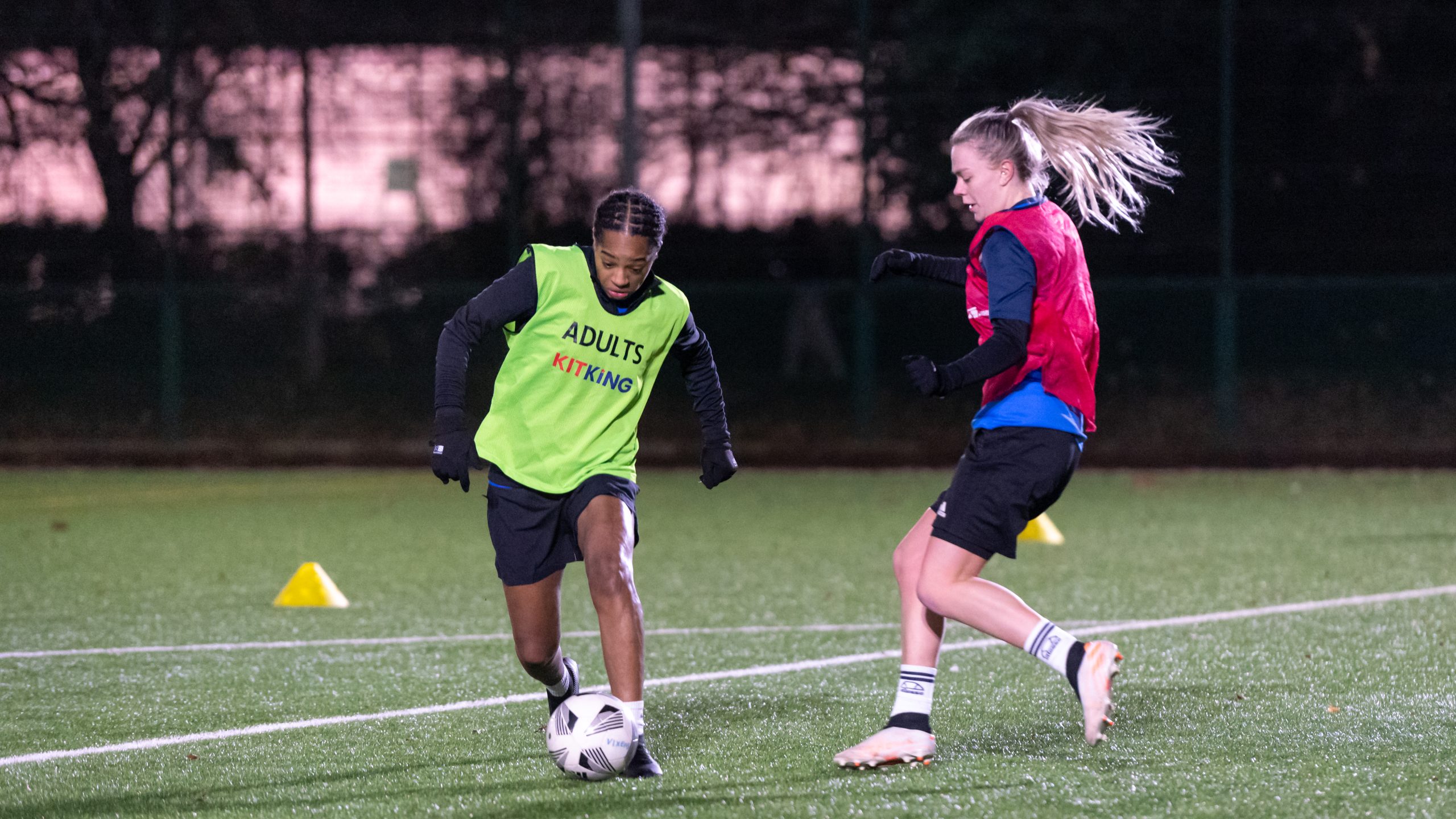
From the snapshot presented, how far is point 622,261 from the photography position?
4492mm

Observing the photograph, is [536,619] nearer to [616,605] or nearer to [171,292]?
[616,605]

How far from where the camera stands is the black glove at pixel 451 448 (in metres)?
4.43

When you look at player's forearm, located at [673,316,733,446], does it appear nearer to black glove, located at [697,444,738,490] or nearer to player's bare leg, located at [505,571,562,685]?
black glove, located at [697,444,738,490]

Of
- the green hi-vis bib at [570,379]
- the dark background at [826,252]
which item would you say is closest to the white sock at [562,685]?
the green hi-vis bib at [570,379]

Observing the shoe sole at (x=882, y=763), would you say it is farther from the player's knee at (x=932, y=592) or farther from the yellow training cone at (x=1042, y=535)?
the yellow training cone at (x=1042, y=535)

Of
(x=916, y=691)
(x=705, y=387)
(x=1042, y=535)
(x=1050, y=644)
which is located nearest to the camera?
(x=1050, y=644)

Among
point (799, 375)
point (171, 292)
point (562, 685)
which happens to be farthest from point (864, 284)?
point (562, 685)

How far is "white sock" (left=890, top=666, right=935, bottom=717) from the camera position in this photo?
14.8 ft

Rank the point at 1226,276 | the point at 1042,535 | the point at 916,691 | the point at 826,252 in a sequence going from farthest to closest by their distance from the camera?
the point at 826,252
the point at 1226,276
the point at 1042,535
the point at 916,691

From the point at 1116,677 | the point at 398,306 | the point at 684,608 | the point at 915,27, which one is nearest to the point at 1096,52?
the point at 915,27

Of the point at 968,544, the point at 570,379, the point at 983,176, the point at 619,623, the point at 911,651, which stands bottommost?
the point at 911,651

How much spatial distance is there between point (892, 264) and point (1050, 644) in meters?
1.12

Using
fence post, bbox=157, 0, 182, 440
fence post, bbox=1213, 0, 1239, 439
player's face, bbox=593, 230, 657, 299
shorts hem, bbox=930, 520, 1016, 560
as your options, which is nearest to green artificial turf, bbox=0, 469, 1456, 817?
shorts hem, bbox=930, 520, 1016, 560

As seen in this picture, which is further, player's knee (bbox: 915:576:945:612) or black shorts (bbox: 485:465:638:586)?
black shorts (bbox: 485:465:638:586)
